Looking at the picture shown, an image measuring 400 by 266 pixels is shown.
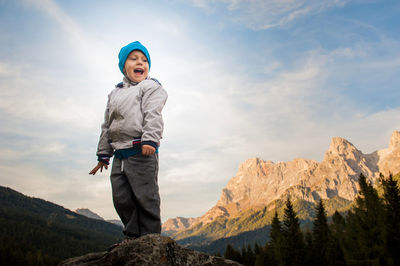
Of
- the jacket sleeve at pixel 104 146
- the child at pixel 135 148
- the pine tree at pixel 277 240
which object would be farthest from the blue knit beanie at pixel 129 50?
the pine tree at pixel 277 240

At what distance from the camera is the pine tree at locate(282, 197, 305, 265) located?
5112 cm

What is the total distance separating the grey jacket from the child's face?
0.22 m

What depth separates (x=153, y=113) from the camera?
5.19 meters

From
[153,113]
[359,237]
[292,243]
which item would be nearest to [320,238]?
[292,243]

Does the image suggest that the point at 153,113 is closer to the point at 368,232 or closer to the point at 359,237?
the point at 368,232

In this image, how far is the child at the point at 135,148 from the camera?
491 cm

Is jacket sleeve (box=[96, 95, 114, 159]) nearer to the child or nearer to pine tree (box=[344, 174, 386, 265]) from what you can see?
the child

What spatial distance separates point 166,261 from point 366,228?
51.4m

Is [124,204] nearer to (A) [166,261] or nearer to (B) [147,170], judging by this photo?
(B) [147,170]

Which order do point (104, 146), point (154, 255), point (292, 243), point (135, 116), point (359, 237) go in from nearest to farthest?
1. point (154, 255)
2. point (135, 116)
3. point (104, 146)
4. point (359, 237)
5. point (292, 243)

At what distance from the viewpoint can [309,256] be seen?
51.2 meters

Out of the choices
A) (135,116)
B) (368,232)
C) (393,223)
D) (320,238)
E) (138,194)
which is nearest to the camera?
(138,194)

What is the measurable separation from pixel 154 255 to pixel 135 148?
2025mm

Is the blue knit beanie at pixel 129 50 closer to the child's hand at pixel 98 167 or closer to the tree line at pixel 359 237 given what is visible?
the child's hand at pixel 98 167
